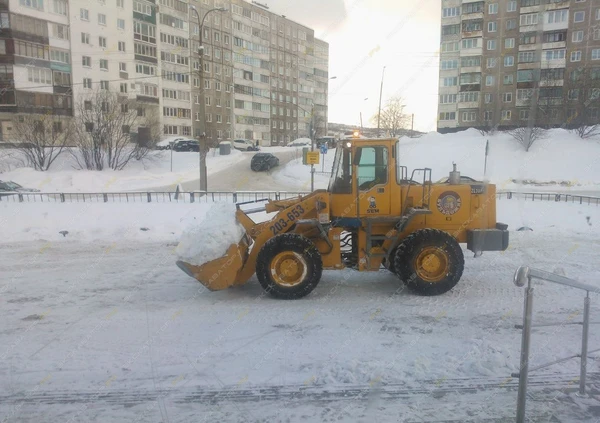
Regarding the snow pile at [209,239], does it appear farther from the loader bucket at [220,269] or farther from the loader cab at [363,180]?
the loader cab at [363,180]

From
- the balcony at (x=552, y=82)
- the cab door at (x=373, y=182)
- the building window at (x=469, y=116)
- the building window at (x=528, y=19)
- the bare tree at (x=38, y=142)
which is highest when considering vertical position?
the building window at (x=528, y=19)

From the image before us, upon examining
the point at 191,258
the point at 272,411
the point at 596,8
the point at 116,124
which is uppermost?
the point at 596,8

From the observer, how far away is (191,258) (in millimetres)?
7566

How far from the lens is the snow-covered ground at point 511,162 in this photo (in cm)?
3200

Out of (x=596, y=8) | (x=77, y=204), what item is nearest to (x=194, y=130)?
(x=596, y=8)

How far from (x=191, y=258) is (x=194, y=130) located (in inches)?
2759

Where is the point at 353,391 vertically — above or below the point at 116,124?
below

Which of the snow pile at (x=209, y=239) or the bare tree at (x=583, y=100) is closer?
the snow pile at (x=209, y=239)

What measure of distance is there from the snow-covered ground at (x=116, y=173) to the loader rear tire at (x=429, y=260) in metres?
24.6

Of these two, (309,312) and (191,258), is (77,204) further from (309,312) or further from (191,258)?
(309,312)

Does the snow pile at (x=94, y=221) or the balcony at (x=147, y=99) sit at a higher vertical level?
the balcony at (x=147, y=99)

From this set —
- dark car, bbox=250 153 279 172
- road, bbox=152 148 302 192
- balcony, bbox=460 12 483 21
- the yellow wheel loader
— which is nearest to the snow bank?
road, bbox=152 148 302 192

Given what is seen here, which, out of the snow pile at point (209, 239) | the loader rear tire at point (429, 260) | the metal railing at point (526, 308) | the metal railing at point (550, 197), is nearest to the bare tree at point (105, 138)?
the metal railing at point (550, 197)

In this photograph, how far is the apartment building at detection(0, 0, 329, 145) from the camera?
49.9m
